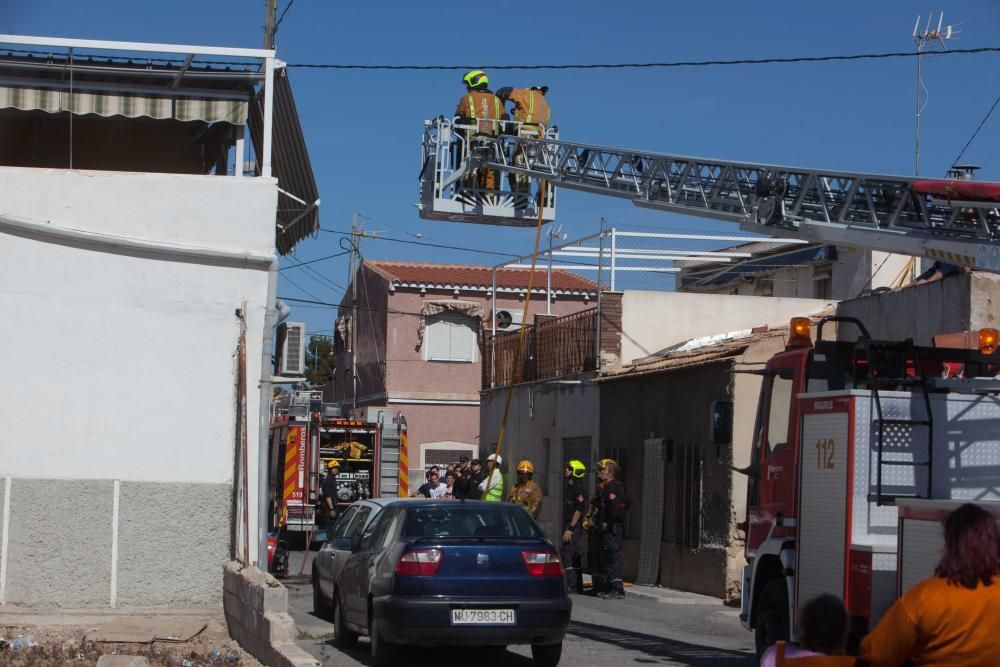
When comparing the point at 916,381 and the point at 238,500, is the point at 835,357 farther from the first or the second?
the point at 238,500

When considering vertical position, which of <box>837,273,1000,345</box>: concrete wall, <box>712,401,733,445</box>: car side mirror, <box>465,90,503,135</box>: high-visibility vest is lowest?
<box>712,401,733,445</box>: car side mirror

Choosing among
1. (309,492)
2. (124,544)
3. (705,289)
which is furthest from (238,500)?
(705,289)

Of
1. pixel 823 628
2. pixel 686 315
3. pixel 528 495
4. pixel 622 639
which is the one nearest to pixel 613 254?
pixel 686 315

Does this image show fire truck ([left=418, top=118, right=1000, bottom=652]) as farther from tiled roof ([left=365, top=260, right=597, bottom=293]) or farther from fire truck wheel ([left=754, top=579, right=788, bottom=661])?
tiled roof ([left=365, top=260, right=597, bottom=293])

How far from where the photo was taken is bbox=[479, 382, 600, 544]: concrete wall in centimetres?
2520

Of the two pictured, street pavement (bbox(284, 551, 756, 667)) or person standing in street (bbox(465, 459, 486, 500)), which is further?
person standing in street (bbox(465, 459, 486, 500))

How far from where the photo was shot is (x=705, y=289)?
37.5 m

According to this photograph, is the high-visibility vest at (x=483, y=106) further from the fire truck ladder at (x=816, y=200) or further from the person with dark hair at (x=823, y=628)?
the person with dark hair at (x=823, y=628)

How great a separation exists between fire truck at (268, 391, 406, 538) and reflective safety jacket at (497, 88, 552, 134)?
437 inches

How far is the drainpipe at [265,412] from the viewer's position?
12281 millimetres

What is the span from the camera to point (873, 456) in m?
8.59

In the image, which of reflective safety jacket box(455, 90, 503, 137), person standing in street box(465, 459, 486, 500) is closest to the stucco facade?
person standing in street box(465, 459, 486, 500)

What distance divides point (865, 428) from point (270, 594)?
4491 millimetres

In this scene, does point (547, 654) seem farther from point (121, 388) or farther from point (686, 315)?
point (686, 315)
